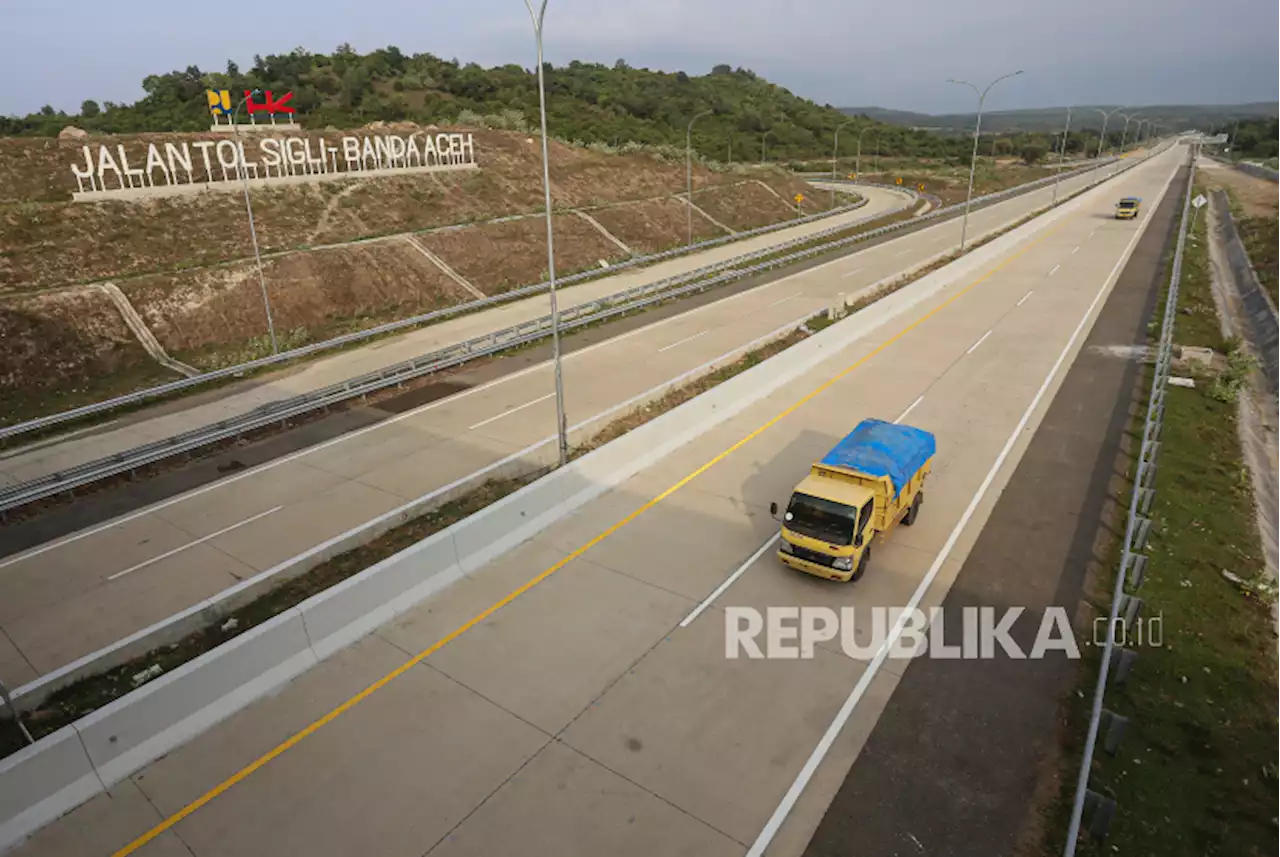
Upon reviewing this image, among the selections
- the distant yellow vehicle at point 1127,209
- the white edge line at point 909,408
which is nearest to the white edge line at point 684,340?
the white edge line at point 909,408

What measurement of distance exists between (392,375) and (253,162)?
117 feet

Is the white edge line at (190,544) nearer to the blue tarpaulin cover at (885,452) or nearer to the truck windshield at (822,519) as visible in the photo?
the truck windshield at (822,519)

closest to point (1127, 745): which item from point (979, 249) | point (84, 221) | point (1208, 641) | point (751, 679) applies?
point (1208, 641)

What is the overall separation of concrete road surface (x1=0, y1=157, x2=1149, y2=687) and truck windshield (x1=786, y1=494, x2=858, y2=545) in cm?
863

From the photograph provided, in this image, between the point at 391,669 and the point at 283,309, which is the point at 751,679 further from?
the point at 283,309

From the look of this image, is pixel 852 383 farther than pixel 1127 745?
Yes

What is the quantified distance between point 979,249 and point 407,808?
47.6 m

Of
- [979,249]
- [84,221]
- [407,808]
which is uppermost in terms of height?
[84,221]

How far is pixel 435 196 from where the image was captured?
55.4m

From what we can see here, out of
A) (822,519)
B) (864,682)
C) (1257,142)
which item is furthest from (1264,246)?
(1257,142)

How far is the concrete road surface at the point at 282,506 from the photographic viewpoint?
14.3 meters

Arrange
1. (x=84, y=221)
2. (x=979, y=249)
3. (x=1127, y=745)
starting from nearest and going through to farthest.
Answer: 1. (x=1127, y=745)
2. (x=84, y=221)
3. (x=979, y=249)

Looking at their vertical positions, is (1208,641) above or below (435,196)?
below

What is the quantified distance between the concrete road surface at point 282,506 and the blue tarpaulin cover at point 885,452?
868 cm
